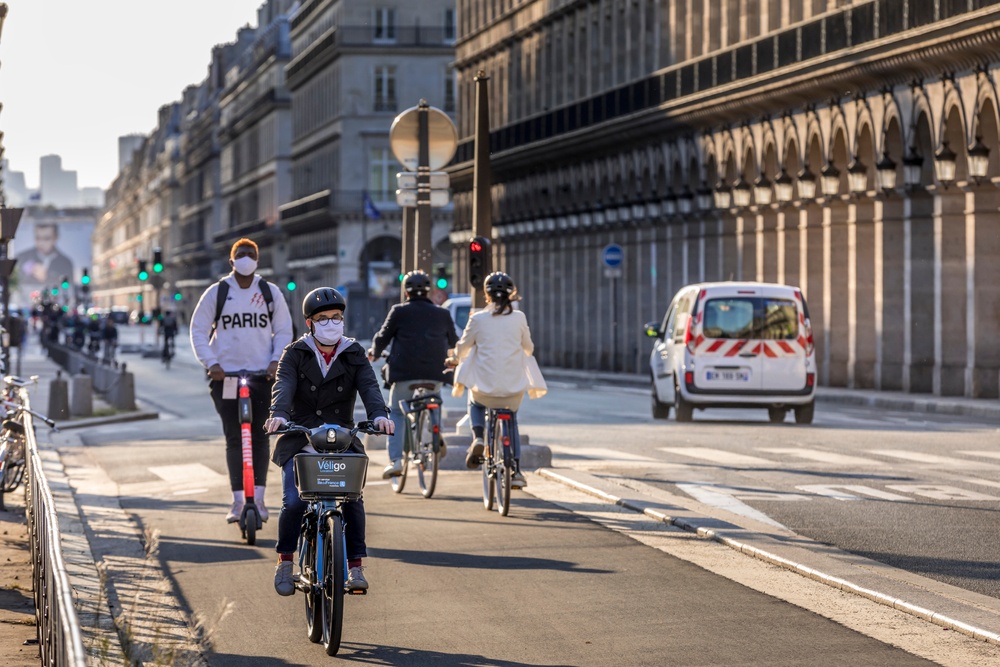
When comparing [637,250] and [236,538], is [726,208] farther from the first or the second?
[236,538]

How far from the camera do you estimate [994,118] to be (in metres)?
39.3

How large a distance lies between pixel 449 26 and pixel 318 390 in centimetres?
10360

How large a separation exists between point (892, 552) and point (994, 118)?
27110mm

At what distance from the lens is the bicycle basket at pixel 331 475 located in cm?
988

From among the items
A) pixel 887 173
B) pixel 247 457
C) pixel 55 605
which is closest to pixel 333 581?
pixel 55 605

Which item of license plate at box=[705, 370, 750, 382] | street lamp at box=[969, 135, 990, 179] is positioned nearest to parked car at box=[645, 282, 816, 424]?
license plate at box=[705, 370, 750, 382]

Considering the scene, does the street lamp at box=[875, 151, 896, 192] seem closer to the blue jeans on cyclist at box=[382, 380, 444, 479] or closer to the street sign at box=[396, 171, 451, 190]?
the street sign at box=[396, 171, 451, 190]

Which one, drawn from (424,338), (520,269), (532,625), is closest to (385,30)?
(520,269)

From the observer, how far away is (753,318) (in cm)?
2908

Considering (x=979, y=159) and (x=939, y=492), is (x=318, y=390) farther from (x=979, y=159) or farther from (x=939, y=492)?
(x=979, y=159)

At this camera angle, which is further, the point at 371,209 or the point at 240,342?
the point at 371,209

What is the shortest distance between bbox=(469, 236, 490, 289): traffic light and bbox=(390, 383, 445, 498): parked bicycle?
6.29 m

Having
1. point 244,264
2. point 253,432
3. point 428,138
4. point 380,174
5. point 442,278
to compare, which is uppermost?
point 380,174

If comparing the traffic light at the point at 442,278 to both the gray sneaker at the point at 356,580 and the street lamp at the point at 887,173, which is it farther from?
the gray sneaker at the point at 356,580
